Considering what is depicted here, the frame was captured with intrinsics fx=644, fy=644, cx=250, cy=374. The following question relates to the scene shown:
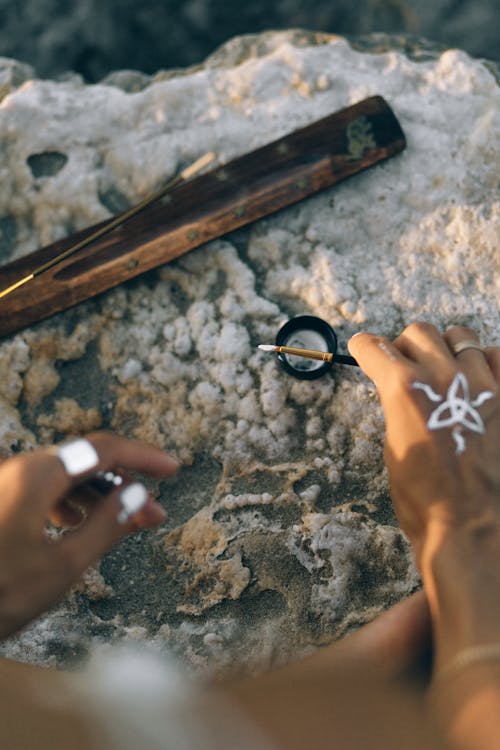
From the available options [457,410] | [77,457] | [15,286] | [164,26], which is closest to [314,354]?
[457,410]

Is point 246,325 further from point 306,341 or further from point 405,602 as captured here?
point 405,602

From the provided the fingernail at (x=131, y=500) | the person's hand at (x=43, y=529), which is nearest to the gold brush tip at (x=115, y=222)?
the person's hand at (x=43, y=529)

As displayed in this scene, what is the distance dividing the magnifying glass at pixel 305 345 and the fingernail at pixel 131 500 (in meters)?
0.75

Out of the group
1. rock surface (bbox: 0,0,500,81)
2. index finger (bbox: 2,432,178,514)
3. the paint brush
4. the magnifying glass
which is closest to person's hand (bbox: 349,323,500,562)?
the paint brush

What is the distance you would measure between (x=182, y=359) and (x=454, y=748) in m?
A: 1.49

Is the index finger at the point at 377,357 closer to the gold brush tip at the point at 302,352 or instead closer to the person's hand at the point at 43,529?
the gold brush tip at the point at 302,352

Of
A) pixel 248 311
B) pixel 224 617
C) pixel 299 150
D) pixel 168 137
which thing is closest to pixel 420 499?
pixel 224 617

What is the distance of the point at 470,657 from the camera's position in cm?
151

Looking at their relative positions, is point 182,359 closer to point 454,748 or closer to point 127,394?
point 127,394

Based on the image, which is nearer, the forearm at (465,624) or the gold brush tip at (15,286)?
the forearm at (465,624)

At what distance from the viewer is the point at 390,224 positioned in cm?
246

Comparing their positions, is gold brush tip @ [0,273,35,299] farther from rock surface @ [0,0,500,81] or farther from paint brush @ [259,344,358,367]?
rock surface @ [0,0,500,81]

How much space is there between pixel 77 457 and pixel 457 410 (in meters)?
1.06

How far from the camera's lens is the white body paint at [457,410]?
72.2 inches
